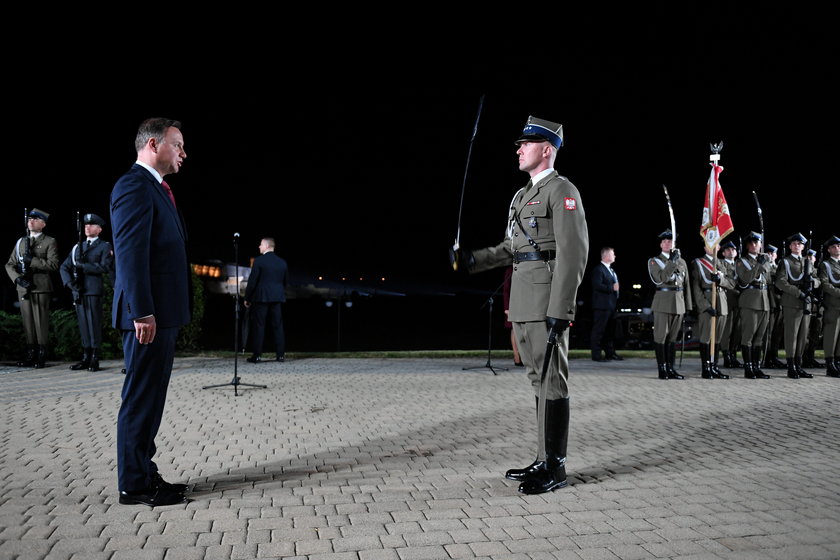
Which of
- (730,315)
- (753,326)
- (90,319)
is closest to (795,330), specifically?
(753,326)

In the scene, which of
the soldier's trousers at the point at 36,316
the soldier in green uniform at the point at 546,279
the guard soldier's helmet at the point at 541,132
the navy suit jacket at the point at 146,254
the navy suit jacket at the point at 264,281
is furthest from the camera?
the navy suit jacket at the point at 264,281

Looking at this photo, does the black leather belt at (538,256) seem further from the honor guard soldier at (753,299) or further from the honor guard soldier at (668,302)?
the honor guard soldier at (753,299)

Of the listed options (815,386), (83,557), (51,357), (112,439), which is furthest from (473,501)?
(51,357)

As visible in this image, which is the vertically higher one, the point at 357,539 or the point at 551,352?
the point at 551,352

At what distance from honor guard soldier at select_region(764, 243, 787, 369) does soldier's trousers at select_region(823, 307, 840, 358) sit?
1.14 metres

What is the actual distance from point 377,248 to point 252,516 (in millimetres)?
33206

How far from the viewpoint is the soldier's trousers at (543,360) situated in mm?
4711

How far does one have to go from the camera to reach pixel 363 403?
8297 millimetres

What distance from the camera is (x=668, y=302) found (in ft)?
36.7

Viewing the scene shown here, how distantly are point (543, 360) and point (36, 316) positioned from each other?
403 inches

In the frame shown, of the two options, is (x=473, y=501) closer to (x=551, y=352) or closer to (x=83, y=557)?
(x=551, y=352)

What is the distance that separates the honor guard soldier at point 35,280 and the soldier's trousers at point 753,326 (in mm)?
12324

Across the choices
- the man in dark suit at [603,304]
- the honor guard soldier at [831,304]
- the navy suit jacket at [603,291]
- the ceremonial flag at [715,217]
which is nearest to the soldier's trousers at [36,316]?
the man in dark suit at [603,304]

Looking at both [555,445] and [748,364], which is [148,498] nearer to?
[555,445]
